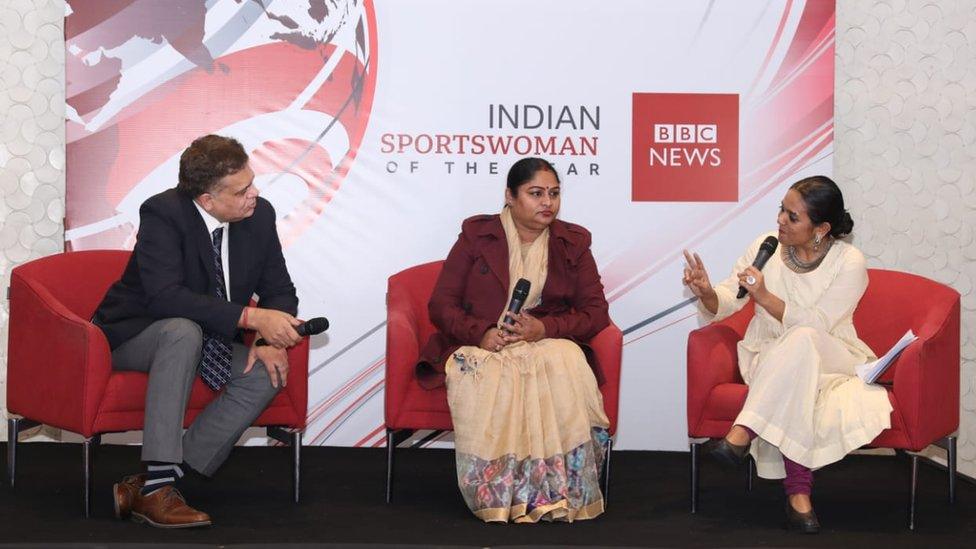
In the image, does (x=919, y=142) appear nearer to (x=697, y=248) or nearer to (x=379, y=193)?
(x=697, y=248)

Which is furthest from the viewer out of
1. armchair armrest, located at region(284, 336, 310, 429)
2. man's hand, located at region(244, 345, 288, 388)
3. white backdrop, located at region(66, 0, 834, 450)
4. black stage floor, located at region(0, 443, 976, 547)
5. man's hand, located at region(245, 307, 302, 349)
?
white backdrop, located at region(66, 0, 834, 450)

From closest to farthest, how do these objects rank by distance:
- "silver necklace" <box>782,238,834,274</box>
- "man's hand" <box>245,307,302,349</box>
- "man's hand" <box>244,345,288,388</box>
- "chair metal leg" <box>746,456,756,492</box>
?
"man's hand" <box>245,307,302,349</box>, "man's hand" <box>244,345,288,388</box>, "silver necklace" <box>782,238,834,274</box>, "chair metal leg" <box>746,456,756,492</box>

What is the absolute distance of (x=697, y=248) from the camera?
16.8ft

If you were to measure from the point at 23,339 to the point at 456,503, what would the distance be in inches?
66.7

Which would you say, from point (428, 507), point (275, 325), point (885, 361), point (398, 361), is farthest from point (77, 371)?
point (885, 361)

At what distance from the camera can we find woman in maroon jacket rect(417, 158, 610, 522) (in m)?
3.96

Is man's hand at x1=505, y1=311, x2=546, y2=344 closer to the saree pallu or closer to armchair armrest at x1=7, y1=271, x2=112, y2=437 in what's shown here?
the saree pallu

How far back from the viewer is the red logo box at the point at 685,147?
16.7 feet

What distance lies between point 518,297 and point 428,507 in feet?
2.74

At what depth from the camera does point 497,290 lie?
4.33 m

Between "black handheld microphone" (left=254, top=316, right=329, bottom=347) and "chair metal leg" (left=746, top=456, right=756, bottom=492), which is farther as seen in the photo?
"chair metal leg" (left=746, top=456, right=756, bottom=492)

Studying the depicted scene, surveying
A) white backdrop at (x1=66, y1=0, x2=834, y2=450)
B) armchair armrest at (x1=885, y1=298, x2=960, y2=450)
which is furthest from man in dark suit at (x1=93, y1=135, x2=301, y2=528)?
armchair armrest at (x1=885, y1=298, x2=960, y2=450)

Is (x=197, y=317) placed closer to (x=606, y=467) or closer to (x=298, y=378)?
(x=298, y=378)

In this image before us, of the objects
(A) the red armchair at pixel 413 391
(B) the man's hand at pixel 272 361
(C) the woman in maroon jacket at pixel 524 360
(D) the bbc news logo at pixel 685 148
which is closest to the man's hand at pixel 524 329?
(C) the woman in maroon jacket at pixel 524 360
